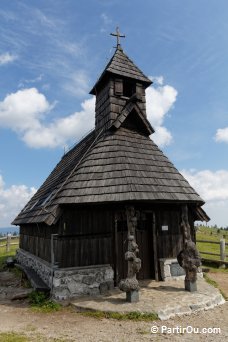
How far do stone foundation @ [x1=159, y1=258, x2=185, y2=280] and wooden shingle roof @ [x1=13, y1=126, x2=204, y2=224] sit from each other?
7.28 feet

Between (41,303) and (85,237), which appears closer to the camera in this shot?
(41,303)

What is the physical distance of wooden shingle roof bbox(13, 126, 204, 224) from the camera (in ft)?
27.9

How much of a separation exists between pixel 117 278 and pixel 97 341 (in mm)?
3387

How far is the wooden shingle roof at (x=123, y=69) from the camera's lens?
12.3 meters

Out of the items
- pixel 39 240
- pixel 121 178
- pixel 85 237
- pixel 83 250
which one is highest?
pixel 121 178

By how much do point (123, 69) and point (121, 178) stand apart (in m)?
5.83

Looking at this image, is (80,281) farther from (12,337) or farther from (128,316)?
(12,337)

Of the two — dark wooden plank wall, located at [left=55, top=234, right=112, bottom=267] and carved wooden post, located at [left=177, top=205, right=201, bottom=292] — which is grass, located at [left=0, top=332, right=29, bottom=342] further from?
carved wooden post, located at [left=177, top=205, right=201, bottom=292]

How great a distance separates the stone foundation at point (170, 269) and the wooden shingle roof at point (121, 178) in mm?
2219

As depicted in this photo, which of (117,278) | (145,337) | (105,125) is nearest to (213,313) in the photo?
(145,337)

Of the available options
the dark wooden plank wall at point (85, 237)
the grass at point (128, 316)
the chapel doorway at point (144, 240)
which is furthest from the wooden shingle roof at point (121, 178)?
the grass at point (128, 316)

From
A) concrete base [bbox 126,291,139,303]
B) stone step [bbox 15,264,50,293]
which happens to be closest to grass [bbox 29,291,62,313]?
stone step [bbox 15,264,50,293]

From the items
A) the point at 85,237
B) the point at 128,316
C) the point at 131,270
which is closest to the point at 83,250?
the point at 85,237

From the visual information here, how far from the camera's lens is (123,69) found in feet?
41.3
